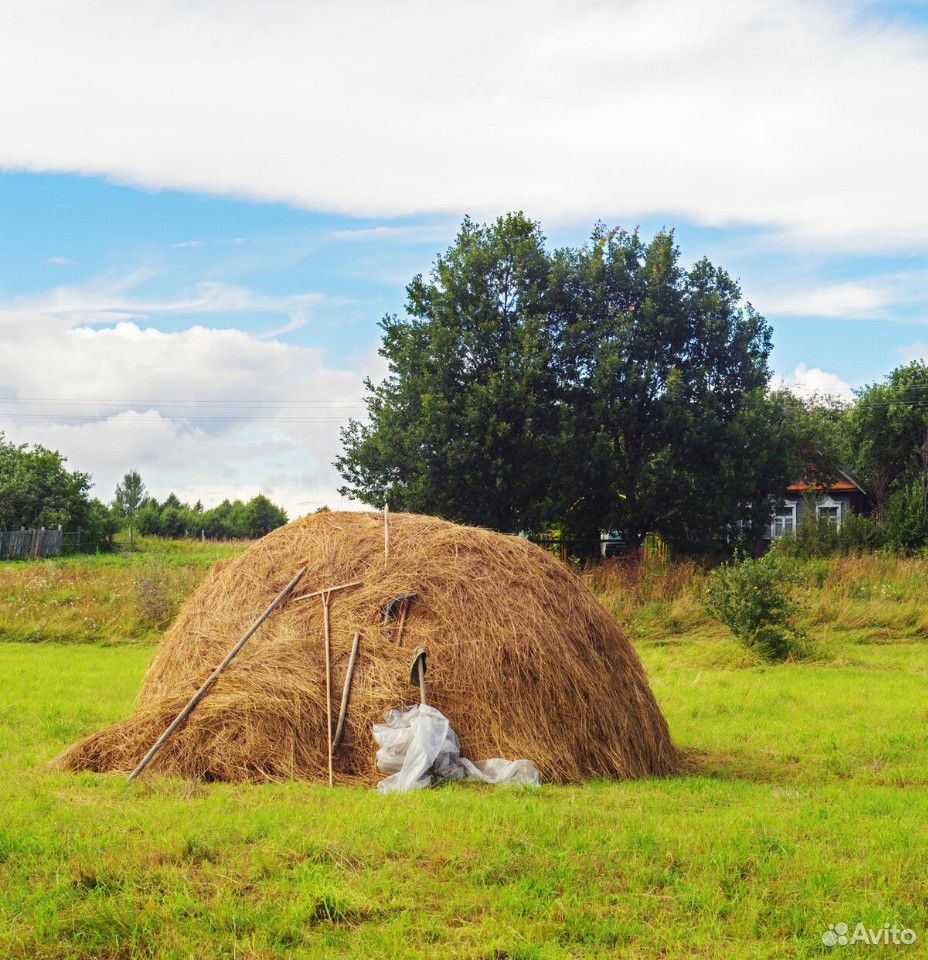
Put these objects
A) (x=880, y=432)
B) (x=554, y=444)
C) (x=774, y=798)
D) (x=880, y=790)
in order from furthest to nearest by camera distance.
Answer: (x=880, y=432) → (x=554, y=444) → (x=880, y=790) → (x=774, y=798)

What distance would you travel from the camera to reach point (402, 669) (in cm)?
807

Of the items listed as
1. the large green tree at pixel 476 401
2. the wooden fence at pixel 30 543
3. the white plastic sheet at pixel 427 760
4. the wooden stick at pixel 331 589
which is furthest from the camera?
the wooden fence at pixel 30 543

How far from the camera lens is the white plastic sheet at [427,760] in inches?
293

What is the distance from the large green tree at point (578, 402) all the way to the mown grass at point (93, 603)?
28.5 feet

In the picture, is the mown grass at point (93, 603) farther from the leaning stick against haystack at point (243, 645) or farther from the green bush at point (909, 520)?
the green bush at point (909, 520)

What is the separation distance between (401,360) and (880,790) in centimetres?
2479

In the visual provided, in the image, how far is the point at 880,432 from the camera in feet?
157

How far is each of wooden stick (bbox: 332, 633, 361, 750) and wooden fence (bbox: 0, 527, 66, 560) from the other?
4267cm

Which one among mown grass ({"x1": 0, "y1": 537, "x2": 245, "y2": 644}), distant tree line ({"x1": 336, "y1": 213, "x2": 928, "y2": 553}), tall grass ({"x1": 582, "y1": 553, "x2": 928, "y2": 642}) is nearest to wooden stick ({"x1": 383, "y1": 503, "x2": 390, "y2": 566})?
tall grass ({"x1": 582, "y1": 553, "x2": 928, "y2": 642})

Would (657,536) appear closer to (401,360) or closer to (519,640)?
(401,360)

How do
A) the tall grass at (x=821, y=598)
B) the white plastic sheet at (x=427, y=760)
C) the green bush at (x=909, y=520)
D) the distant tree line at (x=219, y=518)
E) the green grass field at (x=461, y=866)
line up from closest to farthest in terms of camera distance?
1. the green grass field at (x=461, y=866)
2. the white plastic sheet at (x=427, y=760)
3. the tall grass at (x=821, y=598)
4. the green bush at (x=909, y=520)
5. the distant tree line at (x=219, y=518)

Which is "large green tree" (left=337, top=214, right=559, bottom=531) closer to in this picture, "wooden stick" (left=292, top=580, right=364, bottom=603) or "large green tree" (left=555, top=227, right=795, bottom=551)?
"large green tree" (left=555, top=227, right=795, bottom=551)

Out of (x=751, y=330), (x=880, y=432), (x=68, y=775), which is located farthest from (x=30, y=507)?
(x=68, y=775)

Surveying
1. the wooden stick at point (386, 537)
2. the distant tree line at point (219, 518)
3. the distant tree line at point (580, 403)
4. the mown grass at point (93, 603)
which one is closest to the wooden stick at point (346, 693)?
the wooden stick at point (386, 537)
